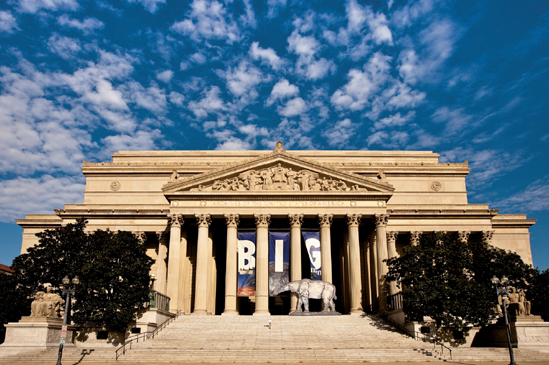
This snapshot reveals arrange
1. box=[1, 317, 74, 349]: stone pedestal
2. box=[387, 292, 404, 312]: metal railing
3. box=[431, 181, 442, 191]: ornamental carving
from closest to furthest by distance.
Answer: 1. box=[1, 317, 74, 349]: stone pedestal
2. box=[387, 292, 404, 312]: metal railing
3. box=[431, 181, 442, 191]: ornamental carving

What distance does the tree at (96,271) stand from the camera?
3344 centimetres

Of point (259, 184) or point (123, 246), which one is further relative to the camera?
point (259, 184)

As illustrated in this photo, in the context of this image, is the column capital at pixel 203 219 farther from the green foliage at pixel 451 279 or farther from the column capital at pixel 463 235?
the column capital at pixel 463 235

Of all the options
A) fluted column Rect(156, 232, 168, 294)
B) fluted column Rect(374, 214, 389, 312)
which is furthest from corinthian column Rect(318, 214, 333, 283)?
fluted column Rect(156, 232, 168, 294)

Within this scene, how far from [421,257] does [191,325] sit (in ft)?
62.0

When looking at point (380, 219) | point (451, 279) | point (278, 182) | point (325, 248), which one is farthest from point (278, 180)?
point (451, 279)

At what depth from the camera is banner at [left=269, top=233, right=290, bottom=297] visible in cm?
4466

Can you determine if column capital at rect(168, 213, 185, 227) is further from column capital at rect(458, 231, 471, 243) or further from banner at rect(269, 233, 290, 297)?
column capital at rect(458, 231, 471, 243)

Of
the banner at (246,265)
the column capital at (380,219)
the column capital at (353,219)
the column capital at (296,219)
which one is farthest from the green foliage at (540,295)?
the banner at (246,265)

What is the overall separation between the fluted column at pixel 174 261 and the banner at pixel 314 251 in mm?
12044

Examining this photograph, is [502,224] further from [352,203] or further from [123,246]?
[123,246]

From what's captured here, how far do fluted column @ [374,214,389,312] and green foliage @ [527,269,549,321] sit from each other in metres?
12.9

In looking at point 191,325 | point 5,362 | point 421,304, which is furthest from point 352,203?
point 5,362

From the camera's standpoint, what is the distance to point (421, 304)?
112 ft
